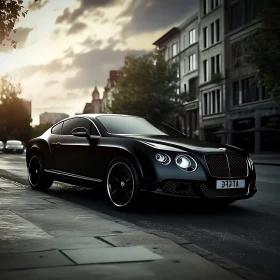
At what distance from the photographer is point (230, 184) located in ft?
25.6

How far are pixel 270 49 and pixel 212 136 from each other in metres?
26.1

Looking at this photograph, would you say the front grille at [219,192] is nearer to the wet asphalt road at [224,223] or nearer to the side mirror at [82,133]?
the wet asphalt road at [224,223]

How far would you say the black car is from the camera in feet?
A: 24.9

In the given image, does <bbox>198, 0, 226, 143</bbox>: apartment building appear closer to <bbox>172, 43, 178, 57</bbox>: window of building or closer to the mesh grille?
<bbox>172, 43, 178, 57</bbox>: window of building

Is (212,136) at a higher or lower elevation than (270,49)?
lower

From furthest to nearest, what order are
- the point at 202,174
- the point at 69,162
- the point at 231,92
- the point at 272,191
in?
the point at 231,92, the point at 272,191, the point at 69,162, the point at 202,174

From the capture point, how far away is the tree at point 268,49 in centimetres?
2408

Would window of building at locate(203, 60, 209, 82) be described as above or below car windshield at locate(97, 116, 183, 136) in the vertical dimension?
above

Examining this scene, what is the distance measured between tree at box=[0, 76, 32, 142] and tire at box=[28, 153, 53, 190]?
74.3 metres

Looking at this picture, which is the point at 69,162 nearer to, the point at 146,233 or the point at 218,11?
the point at 146,233

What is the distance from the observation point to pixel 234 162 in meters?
7.96

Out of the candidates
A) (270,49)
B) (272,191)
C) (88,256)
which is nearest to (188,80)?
(270,49)

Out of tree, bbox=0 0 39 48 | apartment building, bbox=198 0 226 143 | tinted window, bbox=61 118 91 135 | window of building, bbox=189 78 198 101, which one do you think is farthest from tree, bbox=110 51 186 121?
tinted window, bbox=61 118 91 135

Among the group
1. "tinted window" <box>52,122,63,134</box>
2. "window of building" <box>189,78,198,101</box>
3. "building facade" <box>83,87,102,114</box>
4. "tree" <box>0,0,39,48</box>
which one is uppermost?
"building facade" <box>83,87,102,114</box>
